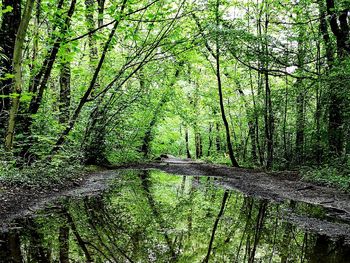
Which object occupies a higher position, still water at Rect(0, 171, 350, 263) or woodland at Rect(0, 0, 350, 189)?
woodland at Rect(0, 0, 350, 189)

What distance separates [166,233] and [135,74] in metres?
8.80

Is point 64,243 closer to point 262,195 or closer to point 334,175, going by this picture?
point 262,195

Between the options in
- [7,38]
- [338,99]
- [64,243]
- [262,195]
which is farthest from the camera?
[338,99]

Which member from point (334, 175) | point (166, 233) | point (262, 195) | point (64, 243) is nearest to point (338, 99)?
point (334, 175)

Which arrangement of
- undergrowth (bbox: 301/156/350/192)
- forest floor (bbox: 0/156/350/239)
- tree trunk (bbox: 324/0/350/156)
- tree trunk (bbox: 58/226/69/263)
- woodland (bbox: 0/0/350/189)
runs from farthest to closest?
tree trunk (bbox: 324/0/350/156), undergrowth (bbox: 301/156/350/192), woodland (bbox: 0/0/350/189), forest floor (bbox: 0/156/350/239), tree trunk (bbox: 58/226/69/263)

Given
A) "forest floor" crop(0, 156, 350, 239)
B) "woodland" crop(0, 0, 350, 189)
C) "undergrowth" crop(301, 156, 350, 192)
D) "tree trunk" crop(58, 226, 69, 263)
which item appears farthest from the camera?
"undergrowth" crop(301, 156, 350, 192)

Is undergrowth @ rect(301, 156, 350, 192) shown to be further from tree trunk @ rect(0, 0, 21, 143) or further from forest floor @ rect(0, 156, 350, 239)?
tree trunk @ rect(0, 0, 21, 143)

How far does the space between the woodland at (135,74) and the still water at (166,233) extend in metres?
2.61

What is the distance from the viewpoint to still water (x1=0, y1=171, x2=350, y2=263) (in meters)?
3.74

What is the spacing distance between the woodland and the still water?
2608 millimetres

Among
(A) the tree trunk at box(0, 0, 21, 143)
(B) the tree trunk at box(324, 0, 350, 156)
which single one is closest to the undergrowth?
(B) the tree trunk at box(324, 0, 350, 156)

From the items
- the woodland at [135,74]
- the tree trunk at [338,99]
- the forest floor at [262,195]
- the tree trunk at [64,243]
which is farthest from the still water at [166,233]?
the tree trunk at [338,99]

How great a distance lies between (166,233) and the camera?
4.59 m

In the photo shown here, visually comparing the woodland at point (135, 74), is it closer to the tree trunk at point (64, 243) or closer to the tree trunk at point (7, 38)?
the tree trunk at point (7, 38)
